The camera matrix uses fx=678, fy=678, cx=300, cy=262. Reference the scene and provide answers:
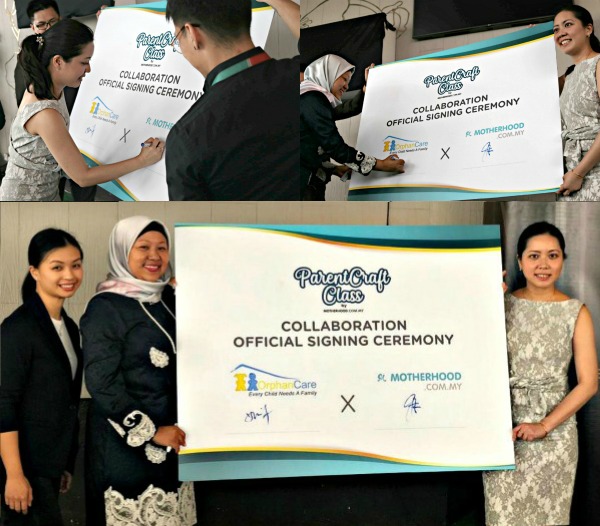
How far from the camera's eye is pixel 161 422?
66.6 inches

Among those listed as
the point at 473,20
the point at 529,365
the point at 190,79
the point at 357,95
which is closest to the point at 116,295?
Result: the point at 190,79

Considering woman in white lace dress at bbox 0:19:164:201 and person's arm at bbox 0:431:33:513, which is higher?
woman in white lace dress at bbox 0:19:164:201

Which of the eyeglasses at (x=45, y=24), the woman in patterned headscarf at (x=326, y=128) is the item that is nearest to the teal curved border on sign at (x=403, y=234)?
the woman in patterned headscarf at (x=326, y=128)

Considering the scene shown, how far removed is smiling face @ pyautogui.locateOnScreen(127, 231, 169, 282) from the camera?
1711 mm

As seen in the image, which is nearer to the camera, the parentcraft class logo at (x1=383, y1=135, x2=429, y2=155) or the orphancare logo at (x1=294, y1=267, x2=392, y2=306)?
the orphancare logo at (x1=294, y1=267, x2=392, y2=306)

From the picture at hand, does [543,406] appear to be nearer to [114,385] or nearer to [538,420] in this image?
[538,420]

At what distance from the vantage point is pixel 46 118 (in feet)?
5.79

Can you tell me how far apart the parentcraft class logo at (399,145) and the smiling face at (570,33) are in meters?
0.46

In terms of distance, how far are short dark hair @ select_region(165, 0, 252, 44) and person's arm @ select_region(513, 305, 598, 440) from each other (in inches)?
46.5

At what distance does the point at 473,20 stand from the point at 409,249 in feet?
2.24

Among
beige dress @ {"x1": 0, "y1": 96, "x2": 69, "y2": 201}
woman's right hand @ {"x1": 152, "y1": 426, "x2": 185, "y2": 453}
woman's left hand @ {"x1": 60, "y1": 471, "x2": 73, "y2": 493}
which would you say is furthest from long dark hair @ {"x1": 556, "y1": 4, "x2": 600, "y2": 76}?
woman's left hand @ {"x1": 60, "y1": 471, "x2": 73, "y2": 493}

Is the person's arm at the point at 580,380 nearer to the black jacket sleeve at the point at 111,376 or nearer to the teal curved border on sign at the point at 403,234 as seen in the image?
the teal curved border on sign at the point at 403,234

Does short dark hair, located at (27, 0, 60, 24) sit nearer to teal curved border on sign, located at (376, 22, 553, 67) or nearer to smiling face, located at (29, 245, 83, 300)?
smiling face, located at (29, 245, 83, 300)

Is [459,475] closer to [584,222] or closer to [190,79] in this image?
[584,222]
